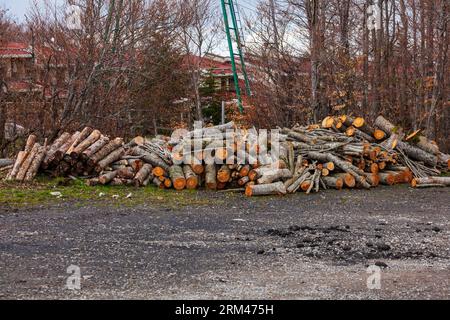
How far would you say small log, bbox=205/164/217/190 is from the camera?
14.9 metres

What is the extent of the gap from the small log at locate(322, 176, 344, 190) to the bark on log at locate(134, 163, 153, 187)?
13.9 feet

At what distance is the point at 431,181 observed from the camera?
16.1 metres

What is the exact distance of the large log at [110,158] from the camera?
1545 centimetres

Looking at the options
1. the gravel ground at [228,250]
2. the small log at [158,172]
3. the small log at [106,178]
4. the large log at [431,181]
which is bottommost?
the gravel ground at [228,250]

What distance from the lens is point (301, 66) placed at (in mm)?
24531

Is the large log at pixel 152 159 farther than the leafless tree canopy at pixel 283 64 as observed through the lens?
No

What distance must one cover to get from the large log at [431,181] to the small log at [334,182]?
6.63 feet

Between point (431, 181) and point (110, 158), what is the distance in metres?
8.01

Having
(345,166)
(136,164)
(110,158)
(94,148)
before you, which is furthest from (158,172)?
(345,166)

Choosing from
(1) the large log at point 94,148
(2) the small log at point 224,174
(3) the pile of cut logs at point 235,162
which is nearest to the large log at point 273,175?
(3) the pile of cut logs at point 235,162

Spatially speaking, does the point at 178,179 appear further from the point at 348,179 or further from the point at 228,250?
the point at 228,250

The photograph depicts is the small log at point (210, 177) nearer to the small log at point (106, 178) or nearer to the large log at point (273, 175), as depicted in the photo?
the large log at point (273, 175)

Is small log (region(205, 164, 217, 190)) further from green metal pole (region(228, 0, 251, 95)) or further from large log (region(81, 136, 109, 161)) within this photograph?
green metal pole (region(228, 0, 251, 95))
